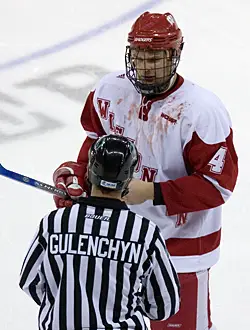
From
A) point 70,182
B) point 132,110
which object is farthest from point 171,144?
point 70,182

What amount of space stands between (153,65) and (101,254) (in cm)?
59

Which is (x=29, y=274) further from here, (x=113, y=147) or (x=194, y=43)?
(x=194, y=43)

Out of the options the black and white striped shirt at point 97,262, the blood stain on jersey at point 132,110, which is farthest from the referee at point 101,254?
the blood stain on jersey at point 132,110

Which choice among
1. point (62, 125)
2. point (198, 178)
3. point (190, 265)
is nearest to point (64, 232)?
point (198, 178)

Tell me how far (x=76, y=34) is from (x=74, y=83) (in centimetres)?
54

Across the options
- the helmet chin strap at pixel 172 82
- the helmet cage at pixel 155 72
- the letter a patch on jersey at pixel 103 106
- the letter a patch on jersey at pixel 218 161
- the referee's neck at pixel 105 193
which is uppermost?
the helmet cage at pixel 155 72

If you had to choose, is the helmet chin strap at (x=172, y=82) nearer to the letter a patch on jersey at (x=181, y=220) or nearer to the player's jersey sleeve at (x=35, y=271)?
the letter a patch on jersey at (x=181, y=220)

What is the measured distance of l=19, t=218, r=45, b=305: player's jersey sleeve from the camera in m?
1.75

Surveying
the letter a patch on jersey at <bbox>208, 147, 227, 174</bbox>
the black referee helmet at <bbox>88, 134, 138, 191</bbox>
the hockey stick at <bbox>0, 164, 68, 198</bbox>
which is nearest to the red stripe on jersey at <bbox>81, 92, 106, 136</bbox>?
the hockey stick at <bbox>0, 164, 68, 198</bbox>

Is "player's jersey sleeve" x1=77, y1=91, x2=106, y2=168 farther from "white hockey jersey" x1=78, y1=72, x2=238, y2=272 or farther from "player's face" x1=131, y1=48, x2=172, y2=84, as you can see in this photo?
"player's face" x1=131, y1=48, x2=172, y2=84

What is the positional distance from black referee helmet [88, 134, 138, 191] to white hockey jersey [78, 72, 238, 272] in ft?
1.28

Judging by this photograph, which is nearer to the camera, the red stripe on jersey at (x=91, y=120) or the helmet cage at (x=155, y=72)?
the helmet cage at (x=155, y=72)

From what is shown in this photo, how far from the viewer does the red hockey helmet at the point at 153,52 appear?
209cm

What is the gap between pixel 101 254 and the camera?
168 cm
